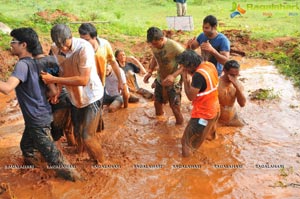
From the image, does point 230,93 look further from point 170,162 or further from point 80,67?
point 80,67

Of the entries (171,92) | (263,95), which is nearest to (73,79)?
(171,92)

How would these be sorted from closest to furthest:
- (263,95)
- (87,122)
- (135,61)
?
(87,122) → (263,95) → (135,61)

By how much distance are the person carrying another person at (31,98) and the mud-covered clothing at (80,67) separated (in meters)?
0.31

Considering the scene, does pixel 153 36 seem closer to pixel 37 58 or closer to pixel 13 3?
pixel 37 58

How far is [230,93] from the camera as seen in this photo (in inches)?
206

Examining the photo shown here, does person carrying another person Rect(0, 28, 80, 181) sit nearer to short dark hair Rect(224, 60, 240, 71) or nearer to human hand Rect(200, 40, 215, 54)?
human hand Rect(200, 40, 215, 54)

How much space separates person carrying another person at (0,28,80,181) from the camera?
3.37m

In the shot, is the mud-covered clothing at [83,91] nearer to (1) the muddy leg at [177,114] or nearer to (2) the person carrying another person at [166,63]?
(2) the person carrying another person at [166,63]

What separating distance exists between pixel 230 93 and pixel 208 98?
107 cm

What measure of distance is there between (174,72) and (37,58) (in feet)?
7.68

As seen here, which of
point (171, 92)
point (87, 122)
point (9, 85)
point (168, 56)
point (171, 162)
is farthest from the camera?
point (171, 92)

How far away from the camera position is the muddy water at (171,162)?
12.9ft

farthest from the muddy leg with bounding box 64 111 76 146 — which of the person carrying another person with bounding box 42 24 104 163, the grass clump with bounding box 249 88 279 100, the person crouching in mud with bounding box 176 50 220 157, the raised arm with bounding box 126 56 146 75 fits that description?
the grass clump with bounding box 249 88 279 100

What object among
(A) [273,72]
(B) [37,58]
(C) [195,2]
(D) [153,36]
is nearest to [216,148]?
(D) [153,36]
